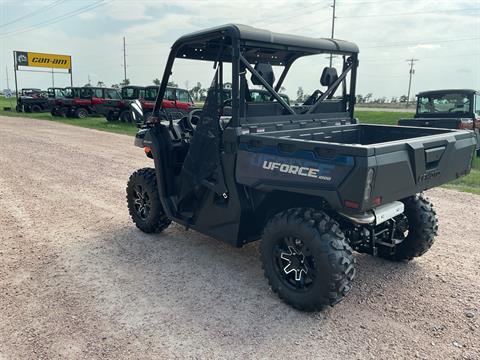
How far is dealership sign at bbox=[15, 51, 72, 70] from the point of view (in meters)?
34.9

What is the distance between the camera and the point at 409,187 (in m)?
3.08

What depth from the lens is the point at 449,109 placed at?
1099 centimetres

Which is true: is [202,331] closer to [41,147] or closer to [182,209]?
[182,209]

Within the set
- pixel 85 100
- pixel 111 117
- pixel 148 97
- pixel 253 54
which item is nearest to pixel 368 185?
pixel 253 54

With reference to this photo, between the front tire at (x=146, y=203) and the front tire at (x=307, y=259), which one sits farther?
the front tire at (x=146, y=203)

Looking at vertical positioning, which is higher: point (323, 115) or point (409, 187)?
point (323, 115)

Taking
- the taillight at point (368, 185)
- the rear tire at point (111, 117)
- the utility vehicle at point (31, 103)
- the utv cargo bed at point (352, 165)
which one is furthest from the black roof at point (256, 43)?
the utility vehicle at point (31, 103)

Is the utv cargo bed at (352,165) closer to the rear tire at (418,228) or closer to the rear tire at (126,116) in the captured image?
the rear tire at (418,228)

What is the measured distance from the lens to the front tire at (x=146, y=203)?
4.69m

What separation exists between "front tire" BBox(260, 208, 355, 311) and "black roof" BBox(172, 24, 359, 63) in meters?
1.48

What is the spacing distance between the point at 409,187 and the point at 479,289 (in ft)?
4.51

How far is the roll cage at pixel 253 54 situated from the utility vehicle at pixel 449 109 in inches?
238

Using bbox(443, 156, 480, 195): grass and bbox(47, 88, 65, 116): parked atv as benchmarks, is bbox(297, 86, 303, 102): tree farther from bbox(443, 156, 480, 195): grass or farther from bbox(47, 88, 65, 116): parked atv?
bbox(47, 88, 65, 116): parked atv

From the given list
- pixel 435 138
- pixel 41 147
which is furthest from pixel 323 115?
pixel 41 147
